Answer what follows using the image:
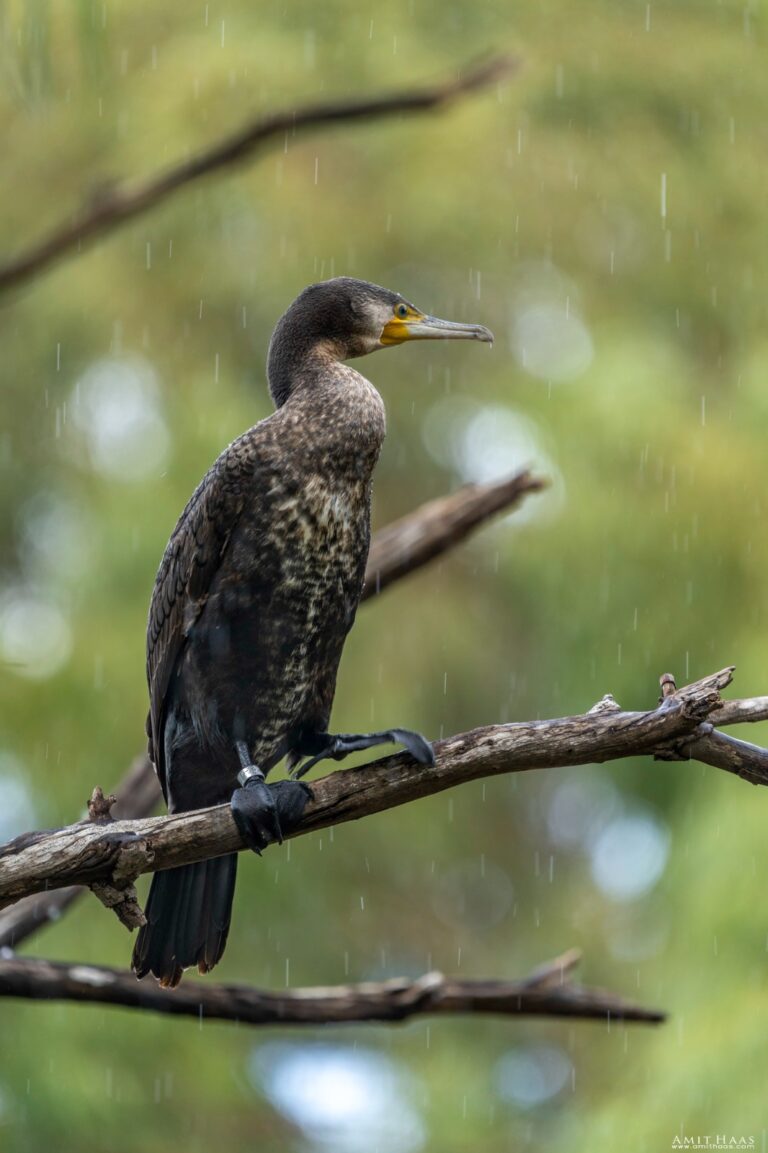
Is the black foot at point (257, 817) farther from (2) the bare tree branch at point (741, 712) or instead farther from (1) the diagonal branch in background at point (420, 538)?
(1) the diagonal branch in background at point (420, 538)

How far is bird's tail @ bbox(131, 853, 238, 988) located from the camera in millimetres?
3098

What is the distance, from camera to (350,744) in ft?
10.00

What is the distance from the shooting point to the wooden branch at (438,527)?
3.83 metres

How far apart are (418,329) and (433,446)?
4.10 metres

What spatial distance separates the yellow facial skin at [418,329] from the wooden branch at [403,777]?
108cm

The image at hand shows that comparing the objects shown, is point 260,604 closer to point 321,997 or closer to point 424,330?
point 424,330

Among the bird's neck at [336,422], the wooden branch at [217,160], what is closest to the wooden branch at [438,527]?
the bird's neck at [336,422]

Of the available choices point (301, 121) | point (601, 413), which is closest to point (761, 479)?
point (601, 413)

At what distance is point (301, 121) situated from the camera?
3.32 metres

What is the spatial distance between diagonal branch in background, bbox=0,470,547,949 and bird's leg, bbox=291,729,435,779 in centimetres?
61

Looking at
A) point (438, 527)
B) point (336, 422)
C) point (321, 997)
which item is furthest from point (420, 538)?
point (321, 997)

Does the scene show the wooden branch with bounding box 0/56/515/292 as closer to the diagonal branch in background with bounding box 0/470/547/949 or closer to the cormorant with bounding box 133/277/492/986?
the cormorant with bounding box 133/277/492/986

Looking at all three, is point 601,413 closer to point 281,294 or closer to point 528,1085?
point 281,294

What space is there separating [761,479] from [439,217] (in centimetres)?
211
